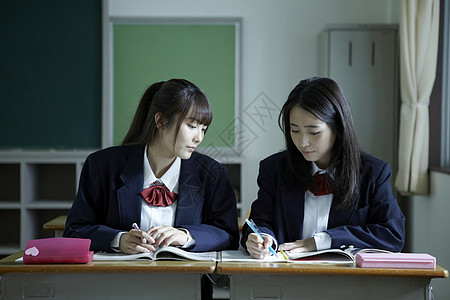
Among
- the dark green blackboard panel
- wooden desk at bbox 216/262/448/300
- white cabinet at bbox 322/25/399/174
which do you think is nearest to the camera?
wooden desk at bbox 216/262/448/300

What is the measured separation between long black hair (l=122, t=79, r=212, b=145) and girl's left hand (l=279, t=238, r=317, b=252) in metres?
0.51

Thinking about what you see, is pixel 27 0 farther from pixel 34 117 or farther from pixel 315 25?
pixel 315 25

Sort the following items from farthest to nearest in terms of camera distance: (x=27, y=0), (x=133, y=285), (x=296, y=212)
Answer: (x=27, y=0), (x=296, y=212), (x=133, y=285)

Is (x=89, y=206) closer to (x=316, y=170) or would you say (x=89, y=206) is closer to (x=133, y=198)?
(x=133, y=198)

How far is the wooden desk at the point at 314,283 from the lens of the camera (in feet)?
4.63

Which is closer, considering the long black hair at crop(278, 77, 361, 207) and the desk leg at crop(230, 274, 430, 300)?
the desk leg at crop(230, 274, 430, 300)

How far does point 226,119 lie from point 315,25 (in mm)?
1012

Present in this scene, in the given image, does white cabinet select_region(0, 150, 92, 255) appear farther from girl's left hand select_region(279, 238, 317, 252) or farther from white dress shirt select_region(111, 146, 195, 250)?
girl's left hand select_region(279, 238, 317, 252)

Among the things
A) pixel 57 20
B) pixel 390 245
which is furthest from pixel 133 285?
pixel 57 20

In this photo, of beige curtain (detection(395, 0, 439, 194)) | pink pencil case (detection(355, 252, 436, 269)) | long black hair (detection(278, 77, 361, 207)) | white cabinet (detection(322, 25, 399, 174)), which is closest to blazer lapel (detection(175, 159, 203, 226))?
long black hair (detection(278, 77, 361, 207))

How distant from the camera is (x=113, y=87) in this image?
3852 millimetres

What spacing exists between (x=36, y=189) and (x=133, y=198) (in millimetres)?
2297

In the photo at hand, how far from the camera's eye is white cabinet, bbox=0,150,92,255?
12.0 feet

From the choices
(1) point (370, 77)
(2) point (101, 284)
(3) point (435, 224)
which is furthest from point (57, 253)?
(1) point (370, 77)
